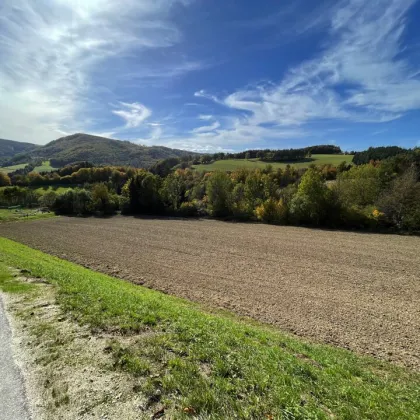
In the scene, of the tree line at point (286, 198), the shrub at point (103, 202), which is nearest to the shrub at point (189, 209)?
the tree line at point (286, 198)

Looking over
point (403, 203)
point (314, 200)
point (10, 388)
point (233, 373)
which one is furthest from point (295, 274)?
point (403, 203)

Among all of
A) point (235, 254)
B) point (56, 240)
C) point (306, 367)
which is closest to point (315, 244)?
point (235, 254)

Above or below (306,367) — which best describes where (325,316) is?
below

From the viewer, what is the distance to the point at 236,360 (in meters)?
5.79

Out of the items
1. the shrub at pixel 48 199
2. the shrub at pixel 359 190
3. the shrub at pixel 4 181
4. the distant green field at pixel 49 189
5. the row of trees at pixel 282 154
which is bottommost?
the shrub at pixel 48 199

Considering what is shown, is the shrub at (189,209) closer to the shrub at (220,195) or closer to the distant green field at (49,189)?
the shrub at (220,195)

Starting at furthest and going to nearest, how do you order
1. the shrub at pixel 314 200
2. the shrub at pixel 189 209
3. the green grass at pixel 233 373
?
the shrub at pixel 189 209 < the shrub at pixel 314 200 < the green grass at pixel 233 373

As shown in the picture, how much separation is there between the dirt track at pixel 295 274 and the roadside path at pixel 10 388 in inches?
392

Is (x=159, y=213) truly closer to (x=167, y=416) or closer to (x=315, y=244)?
(x=315, y=244)

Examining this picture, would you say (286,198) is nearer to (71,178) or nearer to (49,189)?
(49,189)

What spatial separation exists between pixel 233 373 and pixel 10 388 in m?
4.40

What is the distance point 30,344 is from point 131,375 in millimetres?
3147

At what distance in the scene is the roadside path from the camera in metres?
4.23

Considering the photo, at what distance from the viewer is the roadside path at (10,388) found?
423 centimetres
